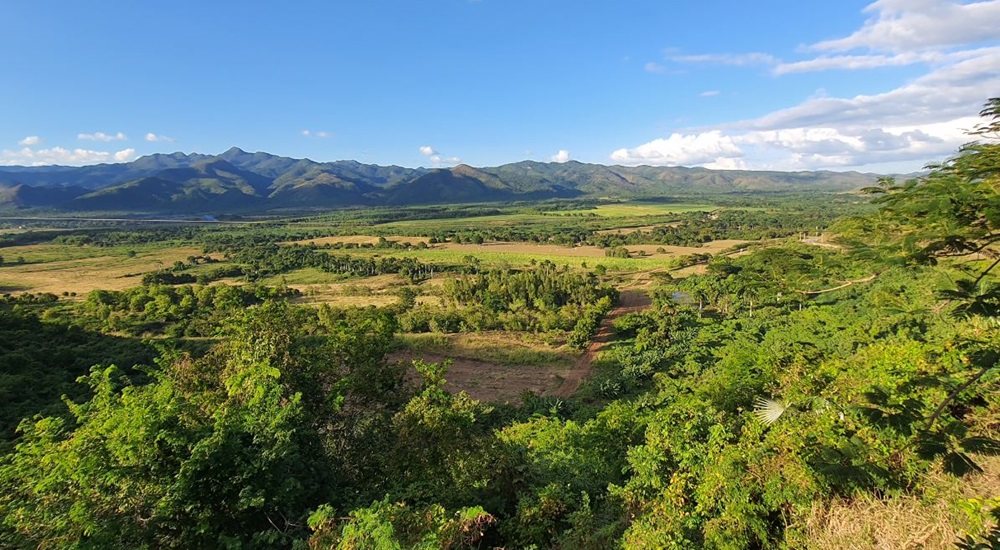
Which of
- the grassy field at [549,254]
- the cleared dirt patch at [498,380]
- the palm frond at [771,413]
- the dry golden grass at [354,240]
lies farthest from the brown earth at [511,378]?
the dry golden grass at [354,240]

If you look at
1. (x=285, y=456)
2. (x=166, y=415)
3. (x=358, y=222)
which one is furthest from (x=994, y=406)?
(x=358, y=222)

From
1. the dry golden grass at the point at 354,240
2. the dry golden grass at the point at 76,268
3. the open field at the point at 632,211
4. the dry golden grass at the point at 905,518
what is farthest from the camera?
the open field at the point at 632,211

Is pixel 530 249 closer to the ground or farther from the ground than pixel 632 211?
closer to the ground

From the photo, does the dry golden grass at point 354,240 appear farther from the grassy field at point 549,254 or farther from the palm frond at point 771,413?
the palm frond at point 771,413

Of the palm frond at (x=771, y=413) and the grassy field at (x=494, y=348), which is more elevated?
the palm frond at (x=771, y=413)

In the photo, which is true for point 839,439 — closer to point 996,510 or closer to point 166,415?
point 996,510

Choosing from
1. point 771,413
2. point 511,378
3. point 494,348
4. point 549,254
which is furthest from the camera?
point 549,254

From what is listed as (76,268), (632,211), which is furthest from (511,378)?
(632,211)

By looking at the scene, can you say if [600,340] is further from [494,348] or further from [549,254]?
[549,254]
